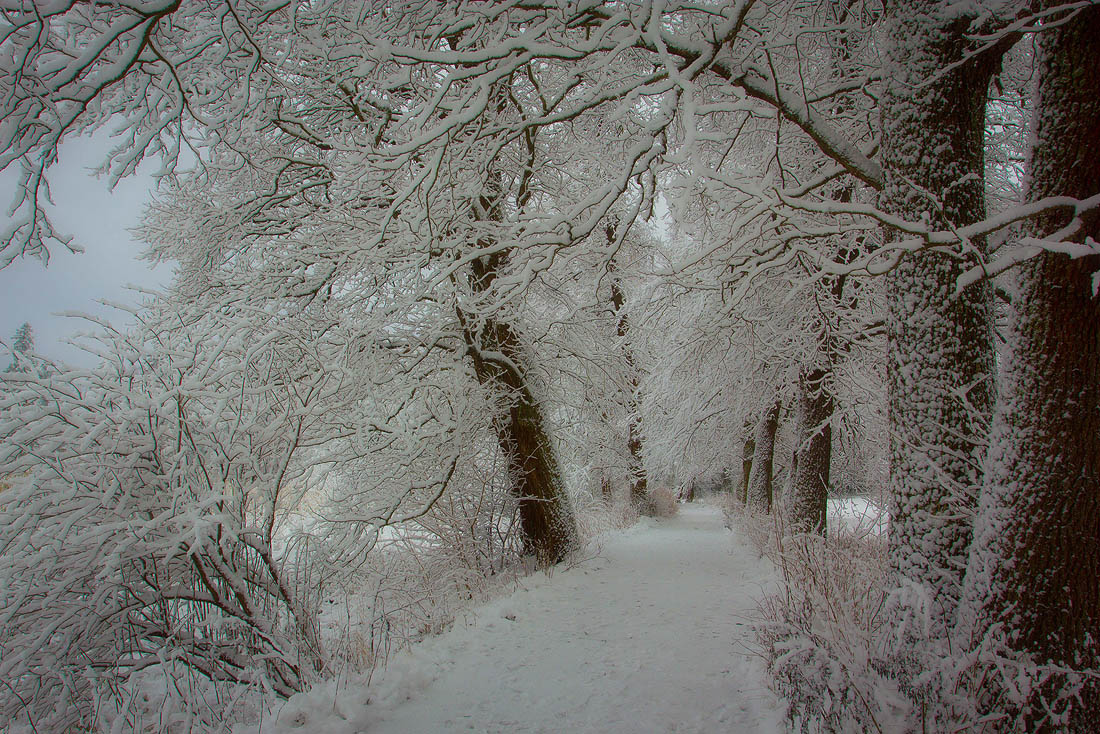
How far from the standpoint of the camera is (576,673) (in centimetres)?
362

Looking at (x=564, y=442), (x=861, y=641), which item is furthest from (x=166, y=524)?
(x=564, y=442)

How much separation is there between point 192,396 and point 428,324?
3.55 meters

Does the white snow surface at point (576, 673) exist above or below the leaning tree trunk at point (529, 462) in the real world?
below

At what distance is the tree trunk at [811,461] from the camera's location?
284 inches

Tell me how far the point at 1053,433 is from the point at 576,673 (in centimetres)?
321

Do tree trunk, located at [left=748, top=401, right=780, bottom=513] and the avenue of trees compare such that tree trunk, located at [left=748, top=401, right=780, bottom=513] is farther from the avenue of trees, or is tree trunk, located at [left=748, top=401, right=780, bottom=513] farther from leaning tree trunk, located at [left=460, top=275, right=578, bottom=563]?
the avenue of trees

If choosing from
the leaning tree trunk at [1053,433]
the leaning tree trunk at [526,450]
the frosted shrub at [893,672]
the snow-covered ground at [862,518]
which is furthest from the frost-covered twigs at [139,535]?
the snow-covered ground at [862,518]

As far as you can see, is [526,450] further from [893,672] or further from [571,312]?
[893,672]

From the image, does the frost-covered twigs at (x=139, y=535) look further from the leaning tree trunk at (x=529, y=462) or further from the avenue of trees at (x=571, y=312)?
the leaning tree trunk at (x=529, y=462)

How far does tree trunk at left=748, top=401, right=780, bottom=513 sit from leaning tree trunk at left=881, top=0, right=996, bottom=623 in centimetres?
789

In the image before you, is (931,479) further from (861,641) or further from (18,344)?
(18,344)

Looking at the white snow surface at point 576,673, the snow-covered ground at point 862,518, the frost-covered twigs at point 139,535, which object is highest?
the frost-covered twigs at point 139,535

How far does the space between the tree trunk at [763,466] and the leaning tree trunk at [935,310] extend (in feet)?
25.9

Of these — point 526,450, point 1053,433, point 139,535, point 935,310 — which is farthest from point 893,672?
point 526,450
